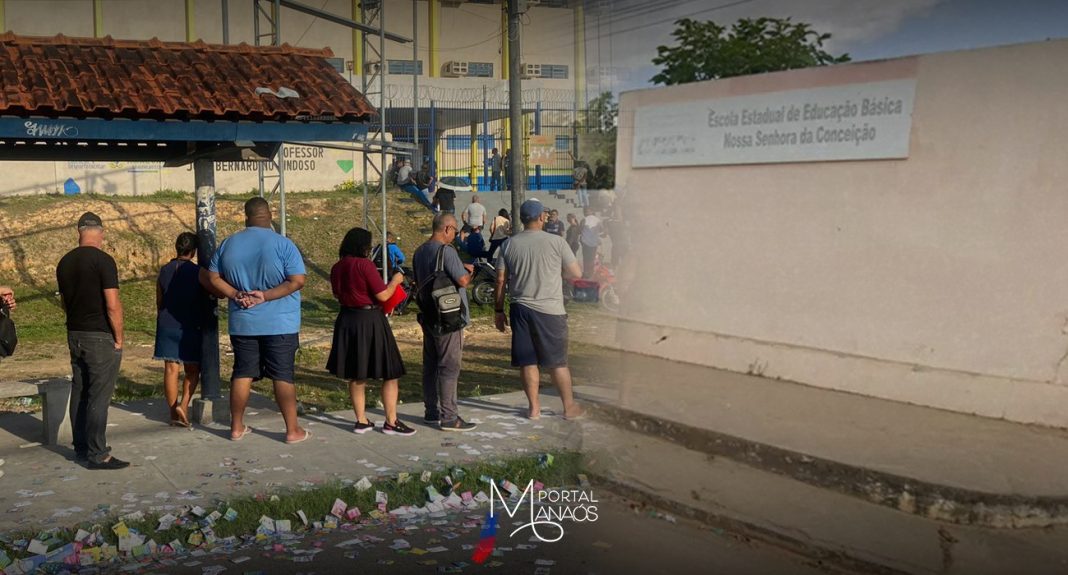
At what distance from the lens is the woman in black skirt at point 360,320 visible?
7.36 meters

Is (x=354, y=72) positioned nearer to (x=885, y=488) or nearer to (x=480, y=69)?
(x=480, y=69)

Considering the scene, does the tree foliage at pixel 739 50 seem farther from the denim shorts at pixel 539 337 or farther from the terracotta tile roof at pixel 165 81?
the terracotta tile roof at pixel 165 81

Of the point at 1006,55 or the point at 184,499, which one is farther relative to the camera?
the point at 1006,55

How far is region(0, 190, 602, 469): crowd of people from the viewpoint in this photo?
6840 millimetres

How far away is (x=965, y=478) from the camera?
6.43m

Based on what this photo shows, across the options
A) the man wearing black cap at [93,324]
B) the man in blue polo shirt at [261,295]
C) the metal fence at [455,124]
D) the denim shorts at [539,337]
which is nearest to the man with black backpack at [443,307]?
the denim shorts at [539,337]

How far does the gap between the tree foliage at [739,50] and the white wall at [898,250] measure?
1750 mm

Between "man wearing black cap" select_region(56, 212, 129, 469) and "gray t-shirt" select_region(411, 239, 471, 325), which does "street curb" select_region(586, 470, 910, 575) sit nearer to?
"gray t-shirt" select_region(411, 239, 471, 325)

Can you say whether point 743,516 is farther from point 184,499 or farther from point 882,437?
point 184,499

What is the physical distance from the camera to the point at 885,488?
6.39 m

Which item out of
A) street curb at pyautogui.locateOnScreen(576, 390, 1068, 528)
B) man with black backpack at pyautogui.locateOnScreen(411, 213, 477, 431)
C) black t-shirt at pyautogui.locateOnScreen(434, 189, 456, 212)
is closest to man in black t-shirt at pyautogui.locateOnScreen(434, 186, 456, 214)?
black t-shirt at pyautogui.locateOnScreen(434, 189, 456, 212)

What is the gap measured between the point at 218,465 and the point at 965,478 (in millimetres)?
4617

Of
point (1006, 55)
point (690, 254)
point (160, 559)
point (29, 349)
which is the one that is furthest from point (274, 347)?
point (29, 349)

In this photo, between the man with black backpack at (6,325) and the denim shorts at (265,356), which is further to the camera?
the denim shorts at (265,356)
